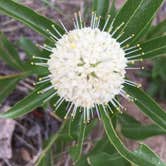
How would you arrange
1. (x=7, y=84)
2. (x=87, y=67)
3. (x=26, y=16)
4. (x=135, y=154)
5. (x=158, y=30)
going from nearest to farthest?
(x=87, y=67) < (x=135, y=154) < (x=26, y=16) < (x=7, y=84) < (x=158, y=30)

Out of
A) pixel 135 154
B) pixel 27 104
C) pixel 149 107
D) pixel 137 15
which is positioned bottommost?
pixel 135 154

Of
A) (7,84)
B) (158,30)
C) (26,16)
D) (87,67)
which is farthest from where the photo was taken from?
(158,30)

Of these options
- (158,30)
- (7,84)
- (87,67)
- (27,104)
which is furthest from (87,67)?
(158,30)

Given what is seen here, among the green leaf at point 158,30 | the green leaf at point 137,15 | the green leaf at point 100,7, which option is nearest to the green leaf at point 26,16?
the green leaf at point 100,7

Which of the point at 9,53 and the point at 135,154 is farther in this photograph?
the point at 9,53

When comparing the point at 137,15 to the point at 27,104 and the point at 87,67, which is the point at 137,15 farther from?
the point at 27,104

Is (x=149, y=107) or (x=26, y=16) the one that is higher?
(x=26, y=16)

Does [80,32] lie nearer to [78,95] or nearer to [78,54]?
[78,54]
